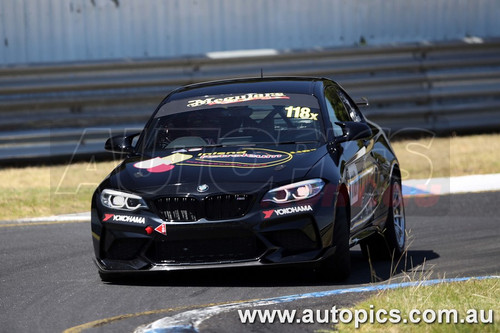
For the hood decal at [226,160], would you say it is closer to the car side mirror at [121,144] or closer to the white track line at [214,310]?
the car side mirror at [121,144]

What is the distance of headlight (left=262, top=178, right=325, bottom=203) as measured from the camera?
23.6 ft

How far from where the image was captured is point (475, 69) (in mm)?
18109

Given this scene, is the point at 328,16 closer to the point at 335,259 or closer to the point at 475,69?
the point at 475,69

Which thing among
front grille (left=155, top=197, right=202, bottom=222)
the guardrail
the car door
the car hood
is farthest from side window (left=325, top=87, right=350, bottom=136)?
the guardrail

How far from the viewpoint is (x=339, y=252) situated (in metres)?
7.35

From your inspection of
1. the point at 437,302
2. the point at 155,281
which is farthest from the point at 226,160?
the point at 437,302

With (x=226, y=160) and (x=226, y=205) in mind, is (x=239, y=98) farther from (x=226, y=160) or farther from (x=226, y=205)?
(x=226, y=205)

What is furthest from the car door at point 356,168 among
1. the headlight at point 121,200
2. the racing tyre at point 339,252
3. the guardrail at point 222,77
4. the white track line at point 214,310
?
the guardrail at point 222,77

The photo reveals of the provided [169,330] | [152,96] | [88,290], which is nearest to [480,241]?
[88,290]

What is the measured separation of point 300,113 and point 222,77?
826cm

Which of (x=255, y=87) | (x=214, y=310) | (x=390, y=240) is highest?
(x=255, y=87)

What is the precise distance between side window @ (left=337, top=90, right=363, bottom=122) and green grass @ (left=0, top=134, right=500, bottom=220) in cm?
443

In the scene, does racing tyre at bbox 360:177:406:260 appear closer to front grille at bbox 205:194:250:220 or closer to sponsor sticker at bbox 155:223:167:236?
front grille at bbox 205:194:250:220

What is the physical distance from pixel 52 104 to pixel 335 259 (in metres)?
9.66
